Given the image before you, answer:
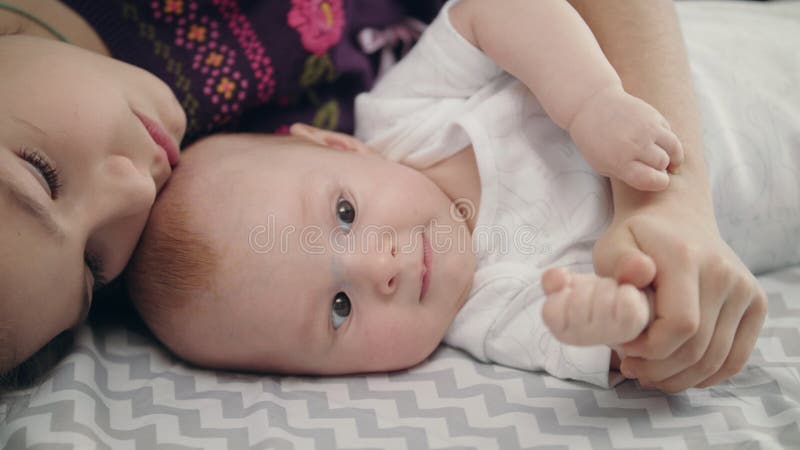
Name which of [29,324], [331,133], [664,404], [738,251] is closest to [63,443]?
[29,324]

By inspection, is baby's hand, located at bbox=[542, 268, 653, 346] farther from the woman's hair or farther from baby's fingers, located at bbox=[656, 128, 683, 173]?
the woman's hair

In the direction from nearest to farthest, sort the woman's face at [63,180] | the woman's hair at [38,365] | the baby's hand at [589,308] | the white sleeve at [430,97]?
the baby's hand at [589,308], the woman's face at [63,180], the woman's hair at [38,365], the white sleeve at [430,97]

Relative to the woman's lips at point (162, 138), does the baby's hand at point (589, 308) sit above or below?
above

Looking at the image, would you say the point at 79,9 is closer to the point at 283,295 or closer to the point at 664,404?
the point at 283,295

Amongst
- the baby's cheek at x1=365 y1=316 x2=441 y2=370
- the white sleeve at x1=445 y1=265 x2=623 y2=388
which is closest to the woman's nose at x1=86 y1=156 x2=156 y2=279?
the baby's cheek at x1=365 y1=316 x2=441 y2=370

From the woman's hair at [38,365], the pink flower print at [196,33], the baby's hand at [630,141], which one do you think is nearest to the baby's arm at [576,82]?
the baby's hand at [630,141]

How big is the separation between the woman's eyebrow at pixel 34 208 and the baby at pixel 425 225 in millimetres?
189

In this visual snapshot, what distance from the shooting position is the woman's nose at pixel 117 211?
940mm

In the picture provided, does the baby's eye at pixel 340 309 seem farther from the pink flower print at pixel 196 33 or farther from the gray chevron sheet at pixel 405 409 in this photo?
the pink flower print at pixel 196 33

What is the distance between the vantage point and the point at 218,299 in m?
1.03

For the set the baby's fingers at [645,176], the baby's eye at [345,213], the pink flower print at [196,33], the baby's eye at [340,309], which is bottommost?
the baby's eye at [340,309]

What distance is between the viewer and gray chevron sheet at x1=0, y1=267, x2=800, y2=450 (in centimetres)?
91

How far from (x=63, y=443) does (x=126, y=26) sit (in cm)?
70

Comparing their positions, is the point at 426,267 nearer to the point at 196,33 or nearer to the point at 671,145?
the point at 671,145
